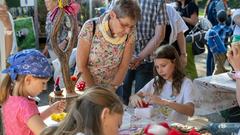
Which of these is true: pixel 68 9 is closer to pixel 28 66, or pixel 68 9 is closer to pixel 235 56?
pixel 28 66

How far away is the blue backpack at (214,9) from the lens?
608 centimetres

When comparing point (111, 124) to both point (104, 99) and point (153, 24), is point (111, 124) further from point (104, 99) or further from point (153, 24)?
point (153, 24)

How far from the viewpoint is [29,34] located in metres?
5.09

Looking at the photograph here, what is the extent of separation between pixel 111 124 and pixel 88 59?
1.09 metres

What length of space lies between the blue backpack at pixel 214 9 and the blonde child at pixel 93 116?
16.2 ft

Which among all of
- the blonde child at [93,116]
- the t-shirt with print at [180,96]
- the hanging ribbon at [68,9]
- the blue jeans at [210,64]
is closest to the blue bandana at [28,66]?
the blonde child at [93,116]

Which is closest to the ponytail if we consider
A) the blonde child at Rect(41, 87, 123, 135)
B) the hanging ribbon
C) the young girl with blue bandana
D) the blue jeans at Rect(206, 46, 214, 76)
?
the young girl with blue bandana

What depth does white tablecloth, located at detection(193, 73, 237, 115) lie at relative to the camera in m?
3.19

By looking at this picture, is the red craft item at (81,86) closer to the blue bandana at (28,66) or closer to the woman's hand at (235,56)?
the blue bandana at (28,66)

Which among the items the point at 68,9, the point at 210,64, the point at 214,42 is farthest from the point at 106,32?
the point at 210,64

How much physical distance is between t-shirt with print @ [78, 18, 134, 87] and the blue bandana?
600mm

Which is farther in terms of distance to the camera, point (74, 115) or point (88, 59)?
point (88, 59)

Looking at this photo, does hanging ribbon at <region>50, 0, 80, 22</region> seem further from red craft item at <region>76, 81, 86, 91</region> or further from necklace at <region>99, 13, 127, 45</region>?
red craft item at <region>76, 81, 86, 91</region>

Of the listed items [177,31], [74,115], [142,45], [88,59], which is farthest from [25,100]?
[177,31]
